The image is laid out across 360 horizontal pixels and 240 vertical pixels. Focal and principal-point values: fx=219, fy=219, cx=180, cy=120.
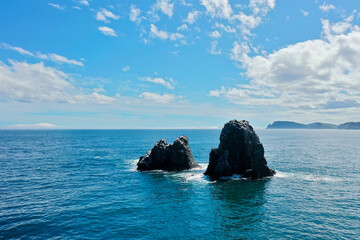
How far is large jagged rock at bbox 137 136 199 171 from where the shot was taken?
69000 mm

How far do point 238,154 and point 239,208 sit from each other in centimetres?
2583

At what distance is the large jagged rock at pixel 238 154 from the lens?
59.6 meters

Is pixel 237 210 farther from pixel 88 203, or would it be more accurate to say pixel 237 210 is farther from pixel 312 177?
pixel 312 177

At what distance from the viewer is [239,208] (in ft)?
125

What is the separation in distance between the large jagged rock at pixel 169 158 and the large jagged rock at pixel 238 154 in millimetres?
9818

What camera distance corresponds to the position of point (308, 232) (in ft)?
→ 95.8

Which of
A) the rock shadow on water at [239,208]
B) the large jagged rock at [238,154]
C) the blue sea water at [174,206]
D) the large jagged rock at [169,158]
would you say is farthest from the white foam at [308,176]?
the large jagged rock at [169,158]

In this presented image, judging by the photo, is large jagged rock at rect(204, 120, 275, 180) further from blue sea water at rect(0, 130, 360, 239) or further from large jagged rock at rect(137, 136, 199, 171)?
large jagged rock at rect(137, 136, 199, 171)

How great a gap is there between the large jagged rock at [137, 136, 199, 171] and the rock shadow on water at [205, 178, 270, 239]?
17.5 m

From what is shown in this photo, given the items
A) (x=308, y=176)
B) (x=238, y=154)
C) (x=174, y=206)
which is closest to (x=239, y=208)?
(x=174, y=206)

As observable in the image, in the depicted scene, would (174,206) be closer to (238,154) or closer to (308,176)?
(238,154)


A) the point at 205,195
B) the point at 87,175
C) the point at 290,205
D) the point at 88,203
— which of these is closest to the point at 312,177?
the point at 290,205

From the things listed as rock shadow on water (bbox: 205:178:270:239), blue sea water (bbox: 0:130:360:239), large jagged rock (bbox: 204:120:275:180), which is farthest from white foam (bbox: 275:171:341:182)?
rock shadow on water (bbox: 205:178:270:239)

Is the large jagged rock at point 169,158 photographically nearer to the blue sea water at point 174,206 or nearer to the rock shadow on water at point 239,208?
the blue sea water at point 174,206
